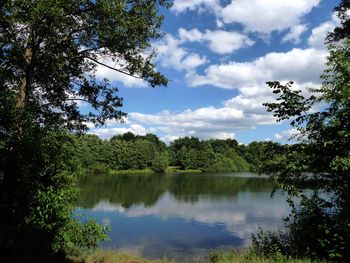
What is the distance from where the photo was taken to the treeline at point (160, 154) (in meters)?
103

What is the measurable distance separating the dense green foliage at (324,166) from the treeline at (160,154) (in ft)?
222

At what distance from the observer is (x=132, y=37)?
1177 centimetres

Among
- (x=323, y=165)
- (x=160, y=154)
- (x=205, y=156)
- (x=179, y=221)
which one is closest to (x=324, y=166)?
(x=323, y=165)

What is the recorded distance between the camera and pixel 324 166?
27.6ft

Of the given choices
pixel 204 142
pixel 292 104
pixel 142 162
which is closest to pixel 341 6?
pixel 292 104

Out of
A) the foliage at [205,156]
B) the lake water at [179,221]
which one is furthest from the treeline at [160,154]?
the lake water at [179,221]

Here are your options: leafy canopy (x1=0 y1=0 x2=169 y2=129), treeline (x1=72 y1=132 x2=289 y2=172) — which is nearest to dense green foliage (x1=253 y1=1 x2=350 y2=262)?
leafy canopy (x1=0 y1=0 x2=169 y2=129)

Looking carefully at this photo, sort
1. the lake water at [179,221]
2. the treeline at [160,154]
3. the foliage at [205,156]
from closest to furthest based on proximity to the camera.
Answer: the lake water at [179,221] → the treeline at [160,154] → the foliage at [205,156]

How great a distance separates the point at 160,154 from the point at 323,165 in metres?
114

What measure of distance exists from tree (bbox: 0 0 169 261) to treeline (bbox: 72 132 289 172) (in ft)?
208

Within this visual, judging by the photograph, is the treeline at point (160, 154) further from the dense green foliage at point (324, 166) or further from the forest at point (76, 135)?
the dense green foliage at point (324, 166)

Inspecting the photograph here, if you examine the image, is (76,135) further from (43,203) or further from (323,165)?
(323,165)

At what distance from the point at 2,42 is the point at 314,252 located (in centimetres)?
1022

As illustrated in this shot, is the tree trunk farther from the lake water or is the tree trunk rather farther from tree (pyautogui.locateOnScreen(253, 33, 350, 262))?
the lake water
